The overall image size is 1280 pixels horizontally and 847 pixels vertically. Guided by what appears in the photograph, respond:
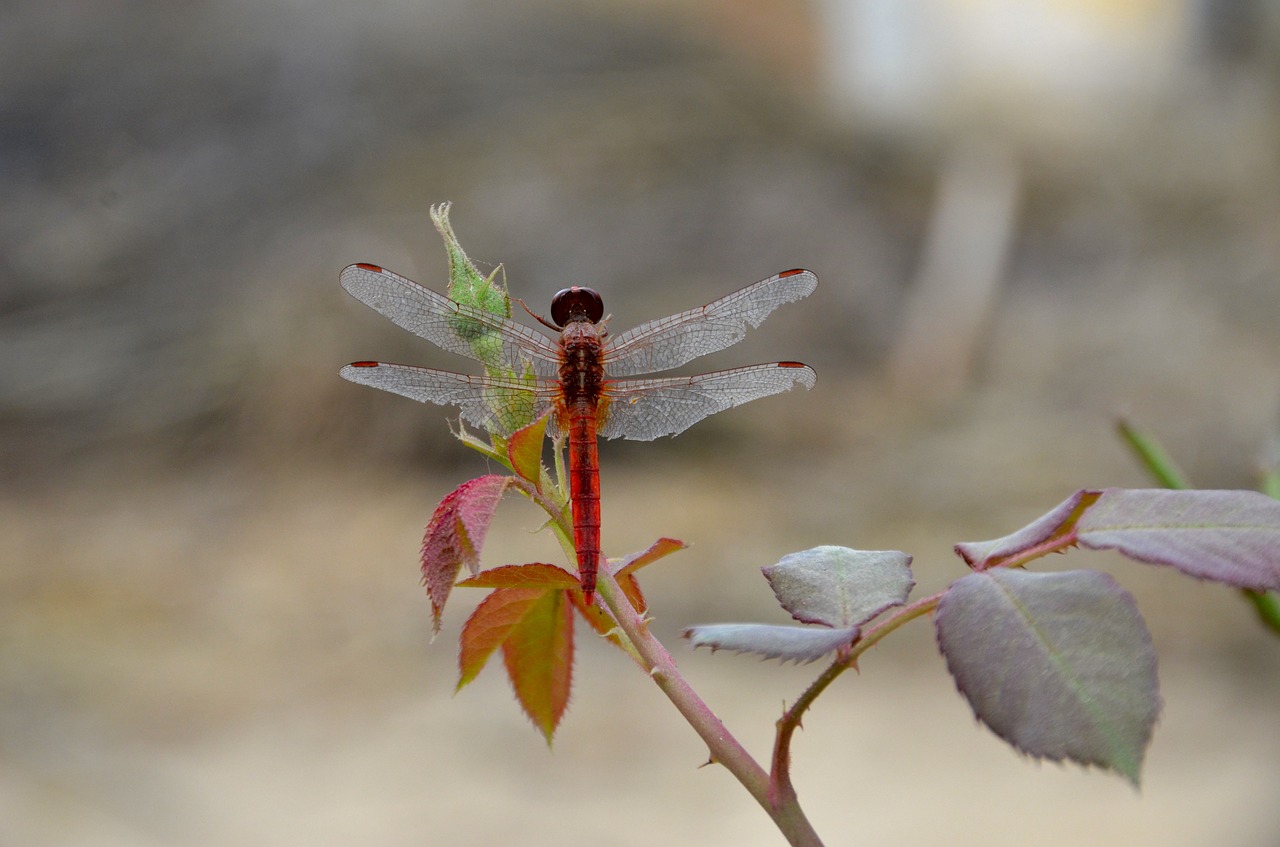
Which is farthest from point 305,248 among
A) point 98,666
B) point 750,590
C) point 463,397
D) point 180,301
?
point 463,397

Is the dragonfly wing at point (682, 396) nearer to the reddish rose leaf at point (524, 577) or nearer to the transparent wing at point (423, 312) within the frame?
the transparent wing at point (423, 312)

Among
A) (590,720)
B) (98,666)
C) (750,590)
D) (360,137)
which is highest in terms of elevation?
(360,137)

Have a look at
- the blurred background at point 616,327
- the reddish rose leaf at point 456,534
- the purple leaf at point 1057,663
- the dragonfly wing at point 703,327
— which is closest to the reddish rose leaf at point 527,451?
the reddish rose leaf at point 456,534

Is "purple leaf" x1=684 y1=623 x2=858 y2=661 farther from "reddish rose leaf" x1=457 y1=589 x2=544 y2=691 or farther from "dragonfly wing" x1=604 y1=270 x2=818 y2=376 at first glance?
"dragonfly wing" x1=604 y1=270 x2=818 y2=376

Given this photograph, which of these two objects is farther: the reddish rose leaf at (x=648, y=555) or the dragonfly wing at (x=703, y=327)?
the dragonfly wing at (x=703, y=327)

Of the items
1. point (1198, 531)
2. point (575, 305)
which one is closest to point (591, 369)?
point (575, 305)

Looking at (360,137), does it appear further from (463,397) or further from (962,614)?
(962,614)

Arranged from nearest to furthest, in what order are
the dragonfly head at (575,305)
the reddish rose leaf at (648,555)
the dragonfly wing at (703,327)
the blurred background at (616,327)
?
the reddish rose leaf at (648,555) → the dragonfly head at (575,305) → the dragonfly wing at (703,327) → the blurred background at (616,327)

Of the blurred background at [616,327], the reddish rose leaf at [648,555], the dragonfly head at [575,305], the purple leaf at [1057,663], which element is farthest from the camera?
the blurred background at [616,327]
